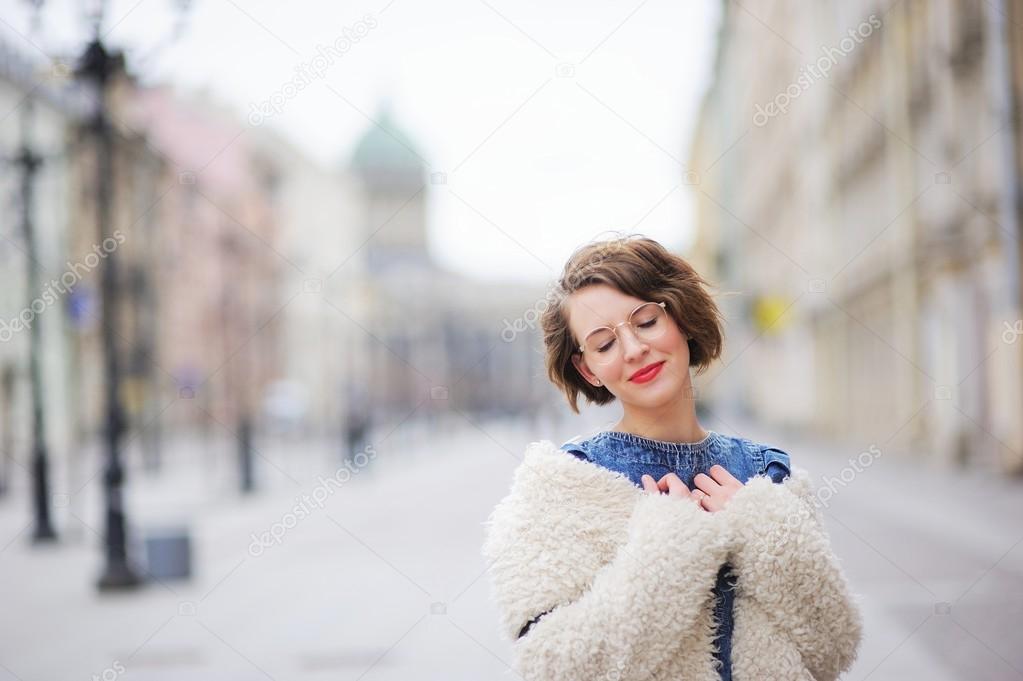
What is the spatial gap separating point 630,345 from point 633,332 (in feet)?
0.13

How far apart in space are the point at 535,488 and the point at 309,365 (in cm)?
7072

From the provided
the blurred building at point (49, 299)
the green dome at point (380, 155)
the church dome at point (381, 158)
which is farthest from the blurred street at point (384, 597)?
the green dome at point (380, 155)

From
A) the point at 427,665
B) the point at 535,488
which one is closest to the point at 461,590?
the point at 427,665

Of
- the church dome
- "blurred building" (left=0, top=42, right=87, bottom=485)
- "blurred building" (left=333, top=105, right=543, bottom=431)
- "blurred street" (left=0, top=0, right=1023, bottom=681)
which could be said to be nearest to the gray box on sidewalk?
"blurred street" (left=0, top=0, right=1023, bottom=681)

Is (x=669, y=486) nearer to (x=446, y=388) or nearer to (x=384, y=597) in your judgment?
(x=384, y=597)

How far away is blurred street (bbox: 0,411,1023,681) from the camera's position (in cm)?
700

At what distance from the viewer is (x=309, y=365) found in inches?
2825

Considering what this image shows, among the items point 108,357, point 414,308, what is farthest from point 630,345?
point 414,308

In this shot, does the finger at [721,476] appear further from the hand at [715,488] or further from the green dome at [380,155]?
the green dome at [380,155]

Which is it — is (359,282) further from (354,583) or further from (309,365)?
(354,583)

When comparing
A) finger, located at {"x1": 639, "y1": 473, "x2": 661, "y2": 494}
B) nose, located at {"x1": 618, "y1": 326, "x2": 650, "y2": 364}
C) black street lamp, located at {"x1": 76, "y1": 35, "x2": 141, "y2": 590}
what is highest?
black street lamp, located at {"x1": 76, "y1": 35, "x2": 141, "y2": 590}

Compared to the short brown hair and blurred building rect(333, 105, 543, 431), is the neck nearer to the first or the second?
the short brown hair

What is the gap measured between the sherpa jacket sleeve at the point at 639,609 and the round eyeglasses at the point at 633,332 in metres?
0.30

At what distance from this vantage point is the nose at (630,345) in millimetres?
2102
